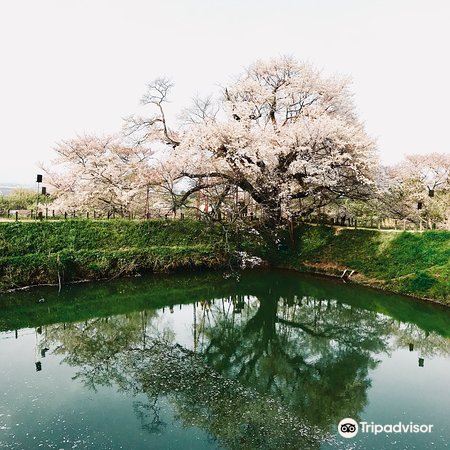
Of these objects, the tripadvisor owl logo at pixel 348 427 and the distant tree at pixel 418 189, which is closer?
the tripadvisor owl logo at pixel 348 427

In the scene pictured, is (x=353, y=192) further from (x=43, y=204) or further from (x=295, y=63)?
(x=43, y=204)

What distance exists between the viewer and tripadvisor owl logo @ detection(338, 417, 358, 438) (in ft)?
28.2

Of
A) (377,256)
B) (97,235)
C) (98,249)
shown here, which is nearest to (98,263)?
(98,249)

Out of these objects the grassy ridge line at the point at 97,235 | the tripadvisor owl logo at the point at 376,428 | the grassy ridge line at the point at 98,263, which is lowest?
the tripadvisor owl logo at the point at 376,428

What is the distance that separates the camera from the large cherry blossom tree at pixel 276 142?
894 inches

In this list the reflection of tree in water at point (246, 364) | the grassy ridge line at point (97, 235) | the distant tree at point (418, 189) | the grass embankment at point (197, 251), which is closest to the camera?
the reflection of tree in water at point (246, 364)

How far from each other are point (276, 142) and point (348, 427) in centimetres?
1761

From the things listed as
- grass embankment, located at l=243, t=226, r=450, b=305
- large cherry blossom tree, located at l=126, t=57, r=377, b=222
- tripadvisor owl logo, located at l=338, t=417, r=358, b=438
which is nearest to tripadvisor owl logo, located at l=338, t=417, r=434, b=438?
tripadvisor owl logo, located at l=338, t=417, r=358, b=438

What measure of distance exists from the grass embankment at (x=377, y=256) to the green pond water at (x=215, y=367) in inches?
45.9

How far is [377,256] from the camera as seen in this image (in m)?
22.1

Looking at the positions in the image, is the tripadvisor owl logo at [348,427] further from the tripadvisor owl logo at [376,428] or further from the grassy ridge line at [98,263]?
the grassy ridge line at [98,263]

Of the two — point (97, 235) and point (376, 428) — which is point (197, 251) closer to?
point (97, 235)

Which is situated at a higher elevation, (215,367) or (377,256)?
(377,256)

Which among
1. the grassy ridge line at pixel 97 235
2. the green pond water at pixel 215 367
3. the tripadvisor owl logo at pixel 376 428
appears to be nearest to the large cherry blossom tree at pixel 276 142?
the grassy ridge line at pixel 97 235
